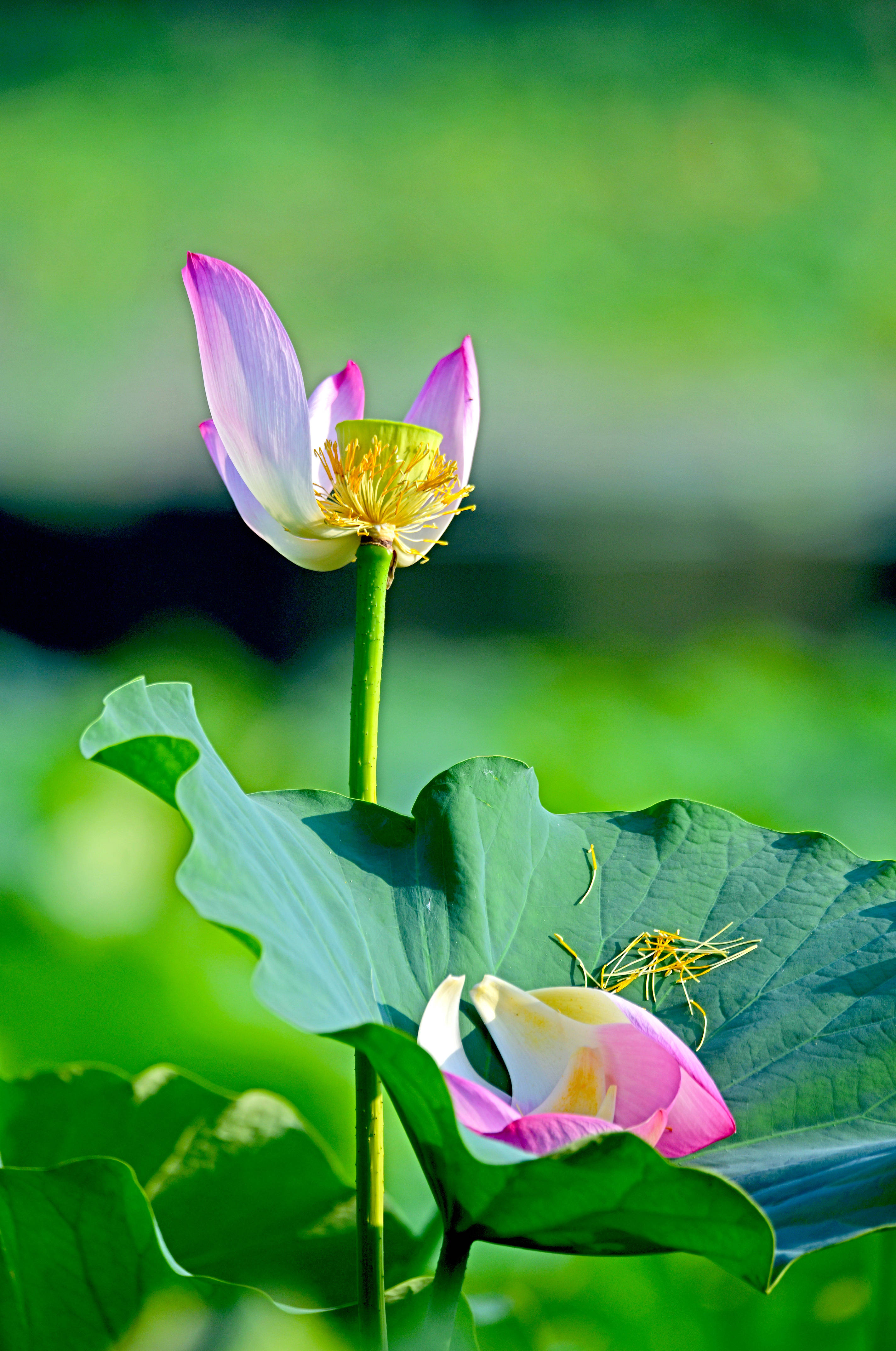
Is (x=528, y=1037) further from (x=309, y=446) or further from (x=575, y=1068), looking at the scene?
(x=309, y=446)

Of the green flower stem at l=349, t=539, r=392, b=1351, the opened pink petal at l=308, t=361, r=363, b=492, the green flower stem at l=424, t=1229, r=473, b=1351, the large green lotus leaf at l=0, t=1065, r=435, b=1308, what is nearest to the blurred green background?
the large green lotus leaf at l=0, t=1065, r=435, b=1308

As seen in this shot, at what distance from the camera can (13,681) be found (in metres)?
2.48

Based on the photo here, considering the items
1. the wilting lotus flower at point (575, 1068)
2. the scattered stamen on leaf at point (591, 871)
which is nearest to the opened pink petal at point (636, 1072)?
the wilting lotus flower at point (575, 1068)

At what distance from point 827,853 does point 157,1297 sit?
0.38 m

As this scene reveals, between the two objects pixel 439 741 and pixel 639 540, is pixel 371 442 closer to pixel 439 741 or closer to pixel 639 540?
pixel 439 741

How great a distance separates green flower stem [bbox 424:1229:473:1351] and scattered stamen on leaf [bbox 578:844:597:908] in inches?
7.6

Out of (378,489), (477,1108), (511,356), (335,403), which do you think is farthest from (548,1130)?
(511,356)

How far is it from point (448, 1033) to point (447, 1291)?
0.31 ft

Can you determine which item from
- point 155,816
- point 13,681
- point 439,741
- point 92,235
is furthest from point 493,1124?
point 92,235

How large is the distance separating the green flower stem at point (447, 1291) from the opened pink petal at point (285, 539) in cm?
31

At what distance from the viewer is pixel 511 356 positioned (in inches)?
136

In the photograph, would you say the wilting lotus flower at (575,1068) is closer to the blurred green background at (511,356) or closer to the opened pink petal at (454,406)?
the opened pink petal at (454,406)

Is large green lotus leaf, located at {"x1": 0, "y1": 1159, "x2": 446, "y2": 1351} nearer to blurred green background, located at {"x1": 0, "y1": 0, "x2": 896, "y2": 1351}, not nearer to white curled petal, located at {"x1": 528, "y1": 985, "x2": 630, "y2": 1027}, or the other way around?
white curled petal, located at {"x1": 528, "y1": 985, "x2": 630, "y2": 1027}

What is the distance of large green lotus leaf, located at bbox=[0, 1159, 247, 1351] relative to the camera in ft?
1.42
